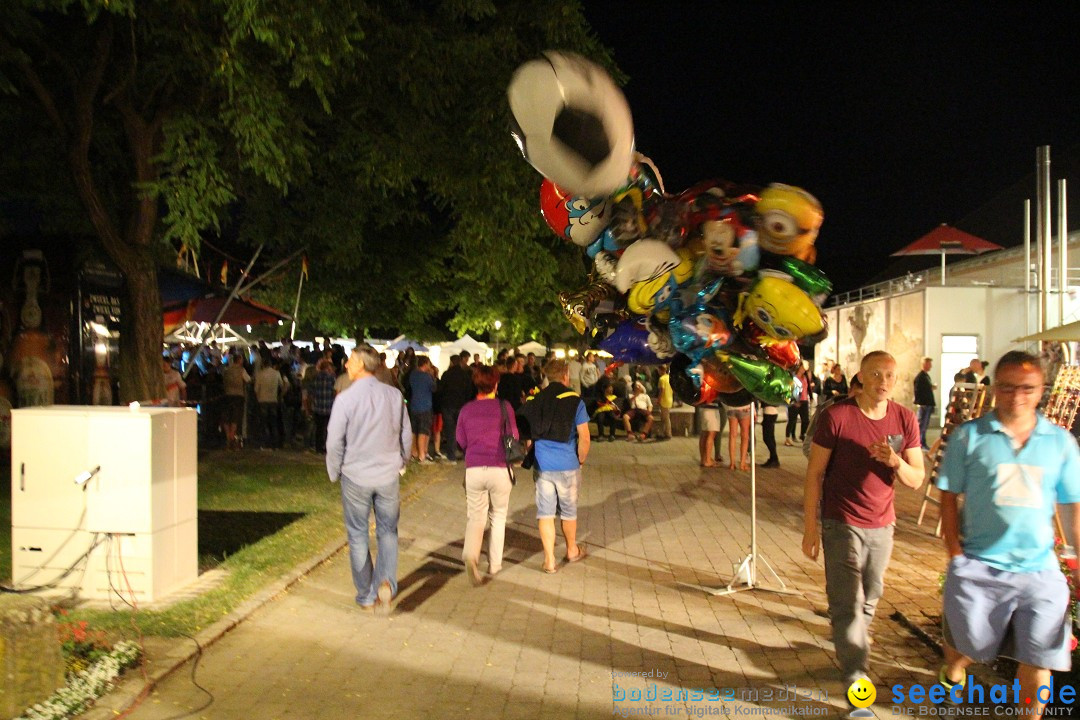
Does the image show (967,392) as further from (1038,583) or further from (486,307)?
(486,307)

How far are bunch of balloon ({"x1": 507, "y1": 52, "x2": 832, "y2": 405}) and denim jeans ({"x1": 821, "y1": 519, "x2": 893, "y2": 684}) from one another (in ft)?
4.69

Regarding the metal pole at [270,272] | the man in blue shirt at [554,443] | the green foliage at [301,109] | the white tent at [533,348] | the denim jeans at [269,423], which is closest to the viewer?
the man in blue shirt at [554,443]

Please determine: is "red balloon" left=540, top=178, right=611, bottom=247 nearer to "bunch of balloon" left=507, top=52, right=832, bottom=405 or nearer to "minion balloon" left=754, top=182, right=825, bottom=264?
"bunch of balloon" left=507, top=52, right=832, bottom=405

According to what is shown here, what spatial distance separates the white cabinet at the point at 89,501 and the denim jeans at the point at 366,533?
1.43 m

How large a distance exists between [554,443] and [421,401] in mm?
7262

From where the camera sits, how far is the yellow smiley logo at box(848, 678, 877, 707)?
477cm

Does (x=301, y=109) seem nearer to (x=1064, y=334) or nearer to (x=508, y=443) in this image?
(x=508, y=443)

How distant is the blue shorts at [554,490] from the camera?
26.5 ft

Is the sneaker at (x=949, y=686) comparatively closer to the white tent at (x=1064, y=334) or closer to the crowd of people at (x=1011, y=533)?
the crowd of people at (x=1011, y=533)

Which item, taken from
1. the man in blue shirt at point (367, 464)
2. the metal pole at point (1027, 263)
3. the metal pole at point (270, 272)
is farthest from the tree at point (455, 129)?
the metal pole at point (1027, 263)

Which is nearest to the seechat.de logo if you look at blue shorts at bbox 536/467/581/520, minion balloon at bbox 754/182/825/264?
minion balloon at bbox 754/182/825/264

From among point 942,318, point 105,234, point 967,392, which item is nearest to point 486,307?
point 105,234

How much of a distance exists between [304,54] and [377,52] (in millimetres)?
2569
